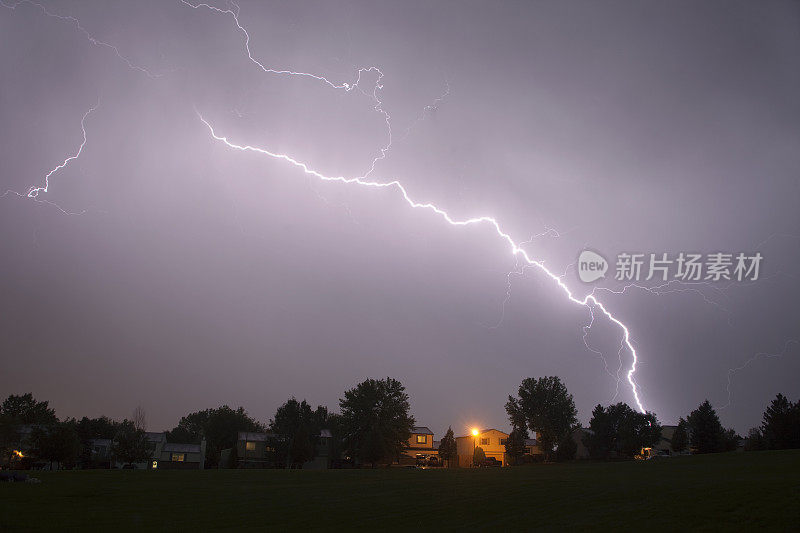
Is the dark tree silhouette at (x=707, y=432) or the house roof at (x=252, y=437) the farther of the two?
the house roof at (x=252, y=437)

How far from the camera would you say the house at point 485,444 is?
77.4 m

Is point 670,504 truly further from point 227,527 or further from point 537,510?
point 227,527

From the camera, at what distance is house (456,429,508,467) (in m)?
77.4

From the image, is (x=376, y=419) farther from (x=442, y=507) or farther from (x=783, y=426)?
(x=442, y=507)

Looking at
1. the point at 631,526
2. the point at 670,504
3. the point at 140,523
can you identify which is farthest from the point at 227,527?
the point at 670,504

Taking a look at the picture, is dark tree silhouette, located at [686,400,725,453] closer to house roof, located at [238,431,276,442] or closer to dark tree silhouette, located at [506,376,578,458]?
dark tree silhouette, located at [506,376,578,458]

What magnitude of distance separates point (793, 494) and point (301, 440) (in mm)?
57938

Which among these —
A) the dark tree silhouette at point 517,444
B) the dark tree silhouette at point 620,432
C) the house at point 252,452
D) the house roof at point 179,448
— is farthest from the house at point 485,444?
the house roof at point 179,448

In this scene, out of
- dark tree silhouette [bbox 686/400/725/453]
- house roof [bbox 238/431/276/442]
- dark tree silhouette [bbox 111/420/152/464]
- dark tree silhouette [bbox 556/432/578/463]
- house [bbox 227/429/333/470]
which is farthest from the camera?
house roof [bbox 238/431/276/442]

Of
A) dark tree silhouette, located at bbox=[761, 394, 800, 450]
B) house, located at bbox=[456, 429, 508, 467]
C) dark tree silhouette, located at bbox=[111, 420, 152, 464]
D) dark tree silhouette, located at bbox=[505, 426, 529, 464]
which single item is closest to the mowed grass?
dark tree silhouette, located at bbox=[761, 394, 800, 450]

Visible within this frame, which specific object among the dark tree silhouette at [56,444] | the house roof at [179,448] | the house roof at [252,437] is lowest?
the house roof at [179,448]

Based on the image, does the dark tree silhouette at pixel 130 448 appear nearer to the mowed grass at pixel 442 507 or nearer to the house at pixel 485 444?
the mowed grass at pixel 442 507

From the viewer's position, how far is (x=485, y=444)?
7869cm

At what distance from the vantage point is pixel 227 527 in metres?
14.0
